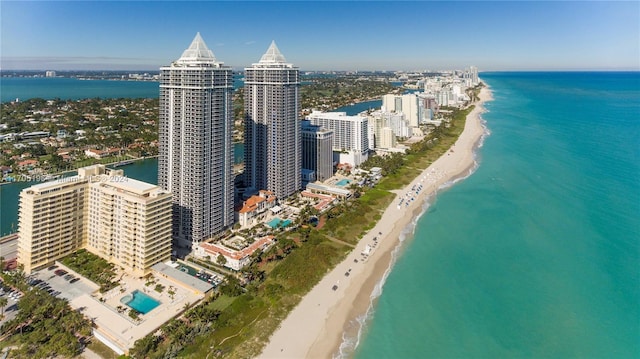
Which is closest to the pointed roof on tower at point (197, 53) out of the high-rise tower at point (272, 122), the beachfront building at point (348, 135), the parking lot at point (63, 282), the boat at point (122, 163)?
the high-rise tower at point (272, 122)

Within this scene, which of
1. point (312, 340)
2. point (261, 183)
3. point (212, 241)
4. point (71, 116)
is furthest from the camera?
point (71, 116)

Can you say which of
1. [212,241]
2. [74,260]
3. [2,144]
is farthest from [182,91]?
[2,144]

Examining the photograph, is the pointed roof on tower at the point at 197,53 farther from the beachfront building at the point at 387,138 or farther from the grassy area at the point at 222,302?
the beachfront building at the point at 387,138

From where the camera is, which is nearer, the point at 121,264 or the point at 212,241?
the point at 121,264

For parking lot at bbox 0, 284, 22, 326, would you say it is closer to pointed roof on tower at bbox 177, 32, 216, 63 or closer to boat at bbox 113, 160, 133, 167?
pointed roof on tower at bbox 177, 32, 216, 63

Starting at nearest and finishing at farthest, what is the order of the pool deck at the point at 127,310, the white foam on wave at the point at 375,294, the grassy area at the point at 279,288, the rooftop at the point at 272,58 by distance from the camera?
the grassy area at the point at 279,288
the pool deck at the point at 127,310
the white foam on wave at the point at 375,294
the rooftop at the point at 272,58

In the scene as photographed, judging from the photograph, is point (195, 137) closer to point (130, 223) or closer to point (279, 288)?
point (130, 223)

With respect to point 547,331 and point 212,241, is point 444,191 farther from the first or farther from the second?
point 212,241
